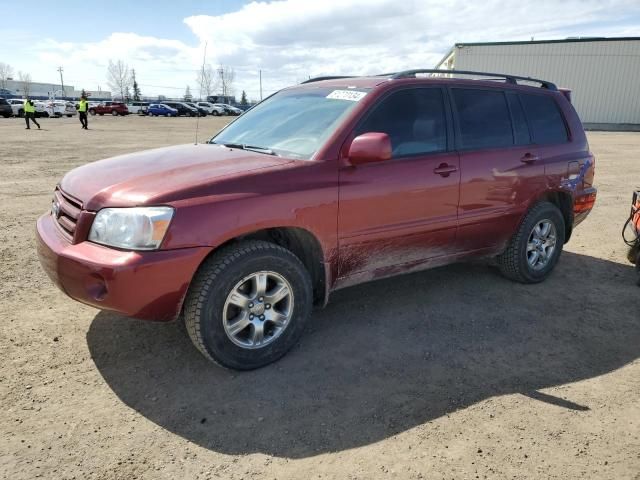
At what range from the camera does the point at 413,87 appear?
391cm

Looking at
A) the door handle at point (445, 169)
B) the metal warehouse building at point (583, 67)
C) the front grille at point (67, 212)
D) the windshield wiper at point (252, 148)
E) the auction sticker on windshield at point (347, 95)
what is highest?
the metal warehouse building at point (583, 67)

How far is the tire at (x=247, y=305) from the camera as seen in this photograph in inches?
117

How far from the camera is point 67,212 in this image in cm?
320

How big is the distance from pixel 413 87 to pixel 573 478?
2.81 meters

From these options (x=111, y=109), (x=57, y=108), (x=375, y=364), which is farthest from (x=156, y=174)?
(x=111, y=109)

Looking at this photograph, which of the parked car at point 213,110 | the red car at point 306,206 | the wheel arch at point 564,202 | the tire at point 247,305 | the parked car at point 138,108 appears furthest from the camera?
the parked car at point 138,108

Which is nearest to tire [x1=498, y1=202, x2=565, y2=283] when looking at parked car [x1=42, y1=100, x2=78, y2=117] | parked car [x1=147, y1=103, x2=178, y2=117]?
parked car [x1=42, y1=100, x2=78, y2=117]

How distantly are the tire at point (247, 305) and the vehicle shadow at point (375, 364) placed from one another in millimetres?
163

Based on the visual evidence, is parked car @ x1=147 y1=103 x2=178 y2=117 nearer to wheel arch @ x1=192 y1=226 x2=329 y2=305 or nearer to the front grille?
the front grille

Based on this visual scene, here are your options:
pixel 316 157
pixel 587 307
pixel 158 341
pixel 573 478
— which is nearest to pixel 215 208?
pixel 316 157

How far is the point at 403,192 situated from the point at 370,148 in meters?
0.59

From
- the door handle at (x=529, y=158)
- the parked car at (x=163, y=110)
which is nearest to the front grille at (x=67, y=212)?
the door handle at (x=529, y=158)

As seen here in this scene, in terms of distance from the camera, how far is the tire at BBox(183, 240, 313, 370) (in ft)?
9.79

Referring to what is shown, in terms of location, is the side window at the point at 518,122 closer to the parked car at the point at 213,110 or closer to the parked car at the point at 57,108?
the parked car at the point at 57,108
